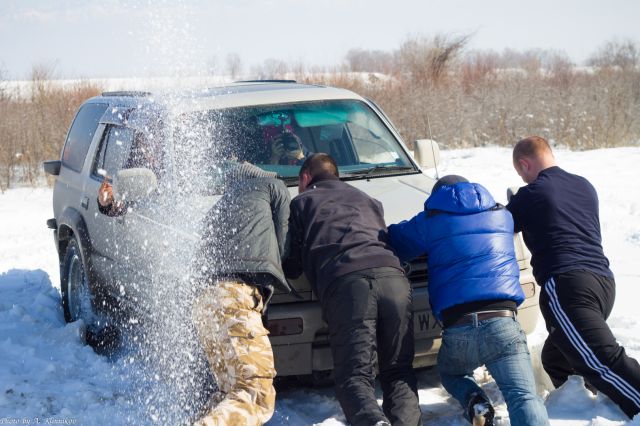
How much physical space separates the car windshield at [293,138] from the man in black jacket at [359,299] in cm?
110

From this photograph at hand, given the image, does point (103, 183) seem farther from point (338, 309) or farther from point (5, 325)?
point (338, 309)

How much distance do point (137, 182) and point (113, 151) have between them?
3.95 feet

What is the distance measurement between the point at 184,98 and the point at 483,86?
18.2 meters

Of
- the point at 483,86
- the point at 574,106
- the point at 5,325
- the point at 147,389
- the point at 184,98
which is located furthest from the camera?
the point at 483,86

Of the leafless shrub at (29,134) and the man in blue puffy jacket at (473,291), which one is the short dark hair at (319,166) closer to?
the man in blue puffy jacket at (473,291)

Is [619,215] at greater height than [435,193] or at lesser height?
lesser

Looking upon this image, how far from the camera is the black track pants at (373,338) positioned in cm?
385

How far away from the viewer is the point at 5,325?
617 cm

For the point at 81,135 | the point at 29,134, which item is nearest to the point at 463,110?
the point at 29,134

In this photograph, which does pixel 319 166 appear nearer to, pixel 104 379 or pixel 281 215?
pixel 281 215

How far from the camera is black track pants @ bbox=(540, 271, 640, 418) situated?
3.87 metres

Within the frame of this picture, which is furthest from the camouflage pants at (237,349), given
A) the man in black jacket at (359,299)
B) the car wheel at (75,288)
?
the car wheel at (75,288)

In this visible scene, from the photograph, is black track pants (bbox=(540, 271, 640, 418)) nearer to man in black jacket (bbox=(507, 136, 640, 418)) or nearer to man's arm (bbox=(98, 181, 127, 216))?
man in black jacket (bbox=(507, 136, 640, 418))

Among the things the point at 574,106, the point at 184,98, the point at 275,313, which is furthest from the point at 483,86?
the point at 275,313
